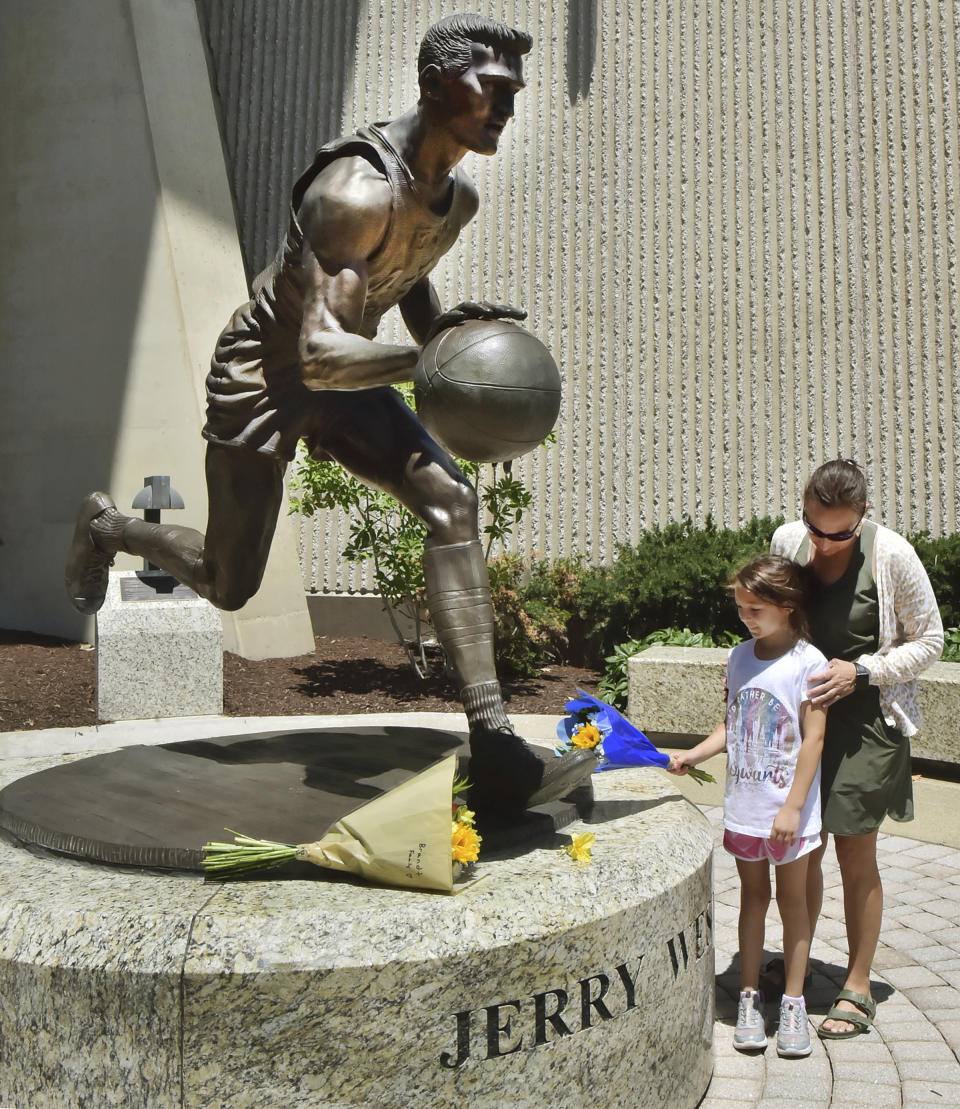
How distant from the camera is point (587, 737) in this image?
11.8 ft

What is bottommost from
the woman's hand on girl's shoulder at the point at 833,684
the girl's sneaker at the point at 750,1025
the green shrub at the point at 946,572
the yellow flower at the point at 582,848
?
the girl's sneaker at the point at 750,1025

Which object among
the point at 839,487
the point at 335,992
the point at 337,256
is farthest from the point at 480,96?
the point at 335,992

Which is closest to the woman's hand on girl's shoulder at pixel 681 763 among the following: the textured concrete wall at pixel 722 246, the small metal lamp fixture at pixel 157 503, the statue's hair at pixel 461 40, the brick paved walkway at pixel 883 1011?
the brick paved walkway at pixel 883 1011

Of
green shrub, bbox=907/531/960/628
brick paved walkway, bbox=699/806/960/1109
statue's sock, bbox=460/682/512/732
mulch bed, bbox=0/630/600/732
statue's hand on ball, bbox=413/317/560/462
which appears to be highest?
statue's hand on ball, bbox=413/317/560/462

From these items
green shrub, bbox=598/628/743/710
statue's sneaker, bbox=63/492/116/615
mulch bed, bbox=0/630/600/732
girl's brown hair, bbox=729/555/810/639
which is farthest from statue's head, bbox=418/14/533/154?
mulch bed, bbox=0/630/600/732

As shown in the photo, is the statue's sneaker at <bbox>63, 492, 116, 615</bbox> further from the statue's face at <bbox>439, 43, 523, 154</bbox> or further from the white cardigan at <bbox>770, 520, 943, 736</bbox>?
the white cardigan at <bbox>770, 520, 943, 736</bbox>

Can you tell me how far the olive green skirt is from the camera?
3.28 m

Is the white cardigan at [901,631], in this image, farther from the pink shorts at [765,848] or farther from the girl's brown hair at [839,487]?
the pink shorts at [765,848]

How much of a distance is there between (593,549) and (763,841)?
7.17 metres

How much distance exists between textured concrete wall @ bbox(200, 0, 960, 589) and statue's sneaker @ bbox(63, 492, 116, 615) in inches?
242

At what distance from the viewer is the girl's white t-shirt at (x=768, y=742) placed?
3.12 metres

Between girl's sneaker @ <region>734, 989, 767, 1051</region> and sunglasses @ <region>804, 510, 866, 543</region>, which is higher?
sunglasses @ <region>804, 510, 866, 543</region>

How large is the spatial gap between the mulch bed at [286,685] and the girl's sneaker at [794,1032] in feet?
15.4

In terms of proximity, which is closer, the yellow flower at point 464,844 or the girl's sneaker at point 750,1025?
the yellow flower at point 464,844
